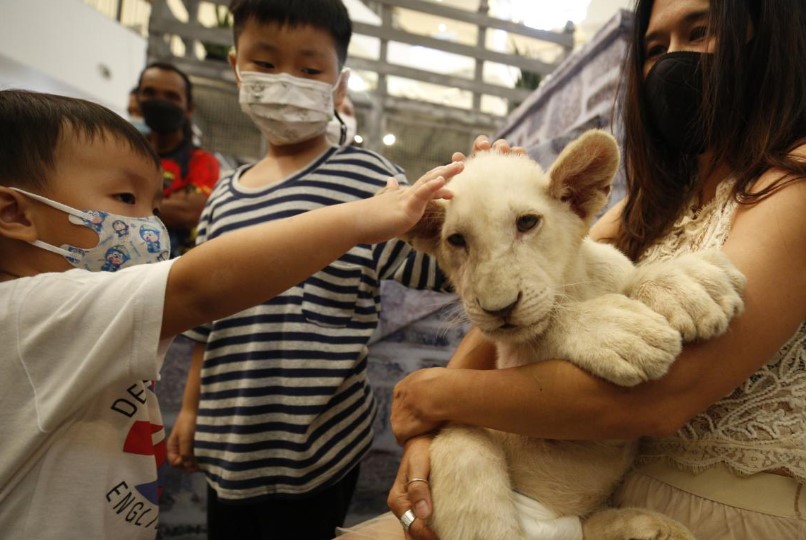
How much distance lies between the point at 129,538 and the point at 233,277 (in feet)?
2.03

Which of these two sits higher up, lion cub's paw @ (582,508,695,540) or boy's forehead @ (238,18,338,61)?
boy's forehead @ (238,18,338,61)

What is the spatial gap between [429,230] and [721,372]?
2.07 feet

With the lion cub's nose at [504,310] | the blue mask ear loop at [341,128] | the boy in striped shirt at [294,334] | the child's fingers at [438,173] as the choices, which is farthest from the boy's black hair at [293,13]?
the lion cub's nose at [504,310]

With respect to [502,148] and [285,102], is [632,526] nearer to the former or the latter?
[502,148]

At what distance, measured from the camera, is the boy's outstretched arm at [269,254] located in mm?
871

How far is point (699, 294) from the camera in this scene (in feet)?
2.69

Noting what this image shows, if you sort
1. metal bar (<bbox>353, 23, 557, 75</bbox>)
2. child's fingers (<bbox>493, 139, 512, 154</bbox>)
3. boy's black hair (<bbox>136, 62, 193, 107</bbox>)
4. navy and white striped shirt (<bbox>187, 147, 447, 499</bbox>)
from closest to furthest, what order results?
child's fingers (<bbox>493, 139, 512, 154</bbox>) → navy and white striped shirt (<bbox>187, 147, 447, 499</bbox>) → boy's black hair (<bbox>136, 62, 193, 107</bbox>) → metal bar (<bbox>353, 23, 557, 75</bbox>)

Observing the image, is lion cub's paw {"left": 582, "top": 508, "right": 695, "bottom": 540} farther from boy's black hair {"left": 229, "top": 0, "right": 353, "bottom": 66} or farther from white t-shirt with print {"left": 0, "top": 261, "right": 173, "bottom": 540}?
boy's black hair {"left": 229, "top": 0, "right": 353, "bottom": 66}

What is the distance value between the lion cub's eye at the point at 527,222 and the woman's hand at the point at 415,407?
34 centimetres

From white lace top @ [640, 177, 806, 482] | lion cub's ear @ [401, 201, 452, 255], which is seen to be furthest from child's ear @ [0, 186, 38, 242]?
white lace top @ [640, 177, 806, 482]

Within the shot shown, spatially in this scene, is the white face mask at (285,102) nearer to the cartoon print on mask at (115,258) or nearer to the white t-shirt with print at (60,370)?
the cartoon print on mask at (115,258)

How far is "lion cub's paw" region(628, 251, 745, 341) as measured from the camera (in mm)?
808

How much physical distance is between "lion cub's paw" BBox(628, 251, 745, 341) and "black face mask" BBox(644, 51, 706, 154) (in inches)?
15.5

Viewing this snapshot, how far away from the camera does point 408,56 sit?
3455mm
